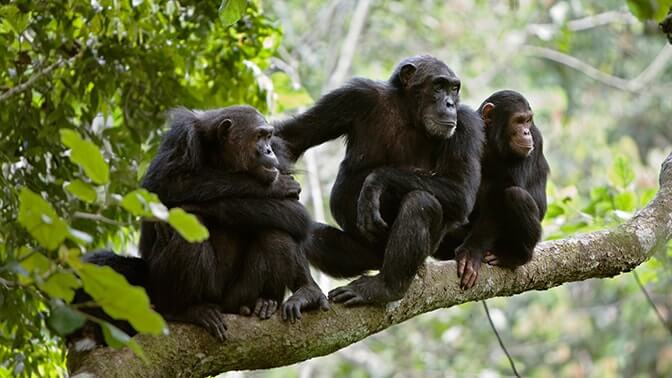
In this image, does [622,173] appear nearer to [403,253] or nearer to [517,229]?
[517,229]

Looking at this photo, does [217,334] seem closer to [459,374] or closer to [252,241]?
[252,241]

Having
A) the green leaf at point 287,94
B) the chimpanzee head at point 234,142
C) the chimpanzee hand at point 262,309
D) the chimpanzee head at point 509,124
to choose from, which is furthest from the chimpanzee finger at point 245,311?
the green leaf at point 287,94

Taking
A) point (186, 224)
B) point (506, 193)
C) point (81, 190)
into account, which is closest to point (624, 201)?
point (506, 193)

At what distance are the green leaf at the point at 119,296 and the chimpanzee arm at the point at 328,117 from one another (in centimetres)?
293

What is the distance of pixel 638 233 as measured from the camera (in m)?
5.05

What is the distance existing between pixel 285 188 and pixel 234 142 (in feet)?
1.21

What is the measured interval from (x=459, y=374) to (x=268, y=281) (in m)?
10.3

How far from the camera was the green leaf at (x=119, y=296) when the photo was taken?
6.77ft

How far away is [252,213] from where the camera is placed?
4.26 m

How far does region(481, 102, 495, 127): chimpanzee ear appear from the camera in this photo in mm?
5516

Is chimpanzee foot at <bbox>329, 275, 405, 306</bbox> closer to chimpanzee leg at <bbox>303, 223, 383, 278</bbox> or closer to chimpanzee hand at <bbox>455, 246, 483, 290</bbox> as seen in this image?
chimpanzee hand at <bbox>455, 246, 483, 290</bbox>

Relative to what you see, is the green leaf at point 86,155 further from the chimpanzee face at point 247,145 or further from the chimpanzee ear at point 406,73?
the chimpanzee ear at point 406,73

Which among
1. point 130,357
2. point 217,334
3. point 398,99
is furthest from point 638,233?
point 130,357

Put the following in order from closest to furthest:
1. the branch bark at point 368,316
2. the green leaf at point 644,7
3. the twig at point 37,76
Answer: the green leaf at point 644,7
the branch bark at point 368,316
the twig at point 37,76
